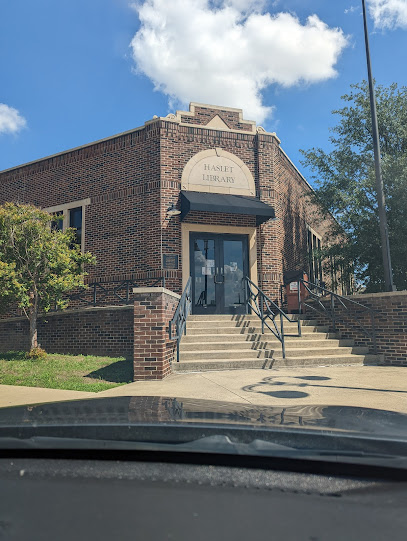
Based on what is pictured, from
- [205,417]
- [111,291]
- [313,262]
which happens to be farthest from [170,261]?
[205,417]

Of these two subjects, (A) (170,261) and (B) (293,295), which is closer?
(A) (170,261)

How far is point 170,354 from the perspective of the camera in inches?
319

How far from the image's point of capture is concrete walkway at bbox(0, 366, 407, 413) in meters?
5.38

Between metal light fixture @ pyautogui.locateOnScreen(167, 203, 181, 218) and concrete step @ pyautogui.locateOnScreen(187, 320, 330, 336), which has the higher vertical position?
metal light fixture @ pyautogui.locateOnScreen(167, 203, 181, 218)

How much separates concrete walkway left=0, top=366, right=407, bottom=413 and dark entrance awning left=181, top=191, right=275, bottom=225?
18.6 ft

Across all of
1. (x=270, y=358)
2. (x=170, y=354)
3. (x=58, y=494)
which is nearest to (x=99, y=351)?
(x=170, y=354)

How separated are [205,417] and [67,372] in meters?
7.07

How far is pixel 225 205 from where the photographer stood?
40.4 ft

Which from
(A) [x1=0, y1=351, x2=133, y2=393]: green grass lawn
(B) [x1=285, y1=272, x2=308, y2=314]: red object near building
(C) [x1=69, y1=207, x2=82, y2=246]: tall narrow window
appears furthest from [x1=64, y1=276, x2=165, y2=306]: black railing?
(B) [x1=285, y1=272, x2=308, y2=314]: red object near building

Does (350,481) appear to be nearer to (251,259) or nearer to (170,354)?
(170,354)

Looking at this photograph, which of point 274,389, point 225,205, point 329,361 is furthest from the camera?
point 225,205

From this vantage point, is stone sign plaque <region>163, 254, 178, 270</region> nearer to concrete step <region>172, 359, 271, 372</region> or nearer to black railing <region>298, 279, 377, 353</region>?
black railing <region>298, 279, 377, 353</region>

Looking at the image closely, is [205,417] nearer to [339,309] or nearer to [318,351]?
[318,351]

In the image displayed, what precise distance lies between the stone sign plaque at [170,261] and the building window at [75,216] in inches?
133
